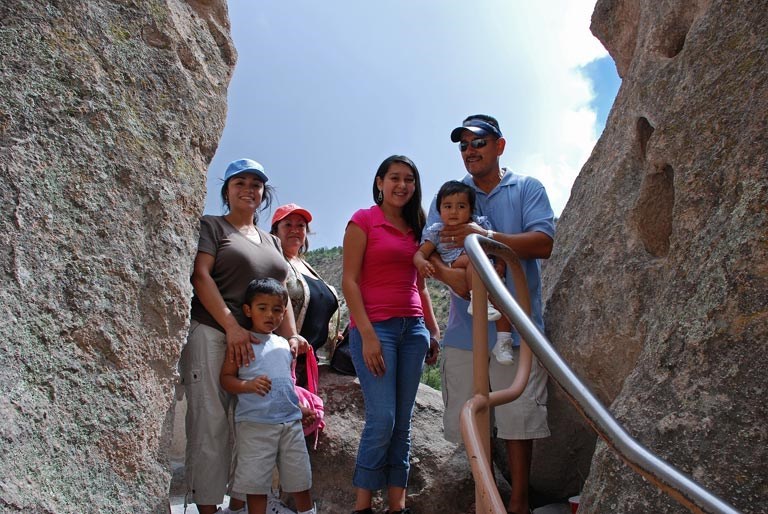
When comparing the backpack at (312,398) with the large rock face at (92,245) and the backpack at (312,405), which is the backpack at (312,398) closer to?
the backpack at (312,405)

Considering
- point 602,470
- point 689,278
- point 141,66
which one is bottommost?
point 602,470

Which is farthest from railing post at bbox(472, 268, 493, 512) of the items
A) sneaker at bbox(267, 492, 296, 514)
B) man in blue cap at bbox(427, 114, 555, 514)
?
sneaker at bbox(267, 492, 296, 514)

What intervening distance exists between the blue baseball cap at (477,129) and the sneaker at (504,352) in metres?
1.21

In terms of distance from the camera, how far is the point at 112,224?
3137 mm

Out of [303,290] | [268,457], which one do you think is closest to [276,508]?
[268,457]

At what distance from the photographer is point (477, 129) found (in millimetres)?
4113

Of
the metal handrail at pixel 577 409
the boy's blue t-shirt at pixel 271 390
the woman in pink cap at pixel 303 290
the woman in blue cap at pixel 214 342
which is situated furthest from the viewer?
the woman in pink cap at pixel 303 290

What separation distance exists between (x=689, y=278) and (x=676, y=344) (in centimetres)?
28

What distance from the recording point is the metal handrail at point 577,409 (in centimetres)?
147

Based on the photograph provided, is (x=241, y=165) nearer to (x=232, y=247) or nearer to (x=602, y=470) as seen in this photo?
(x=232, y=247)

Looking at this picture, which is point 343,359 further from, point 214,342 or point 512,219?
point 512,219

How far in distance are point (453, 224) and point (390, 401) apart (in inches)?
39.8

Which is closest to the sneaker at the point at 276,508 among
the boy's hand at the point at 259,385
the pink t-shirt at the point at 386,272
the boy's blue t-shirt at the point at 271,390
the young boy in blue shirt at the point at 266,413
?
the young boy in blue shirt at the point at 266,413

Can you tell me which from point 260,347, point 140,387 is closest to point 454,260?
point 260,347
